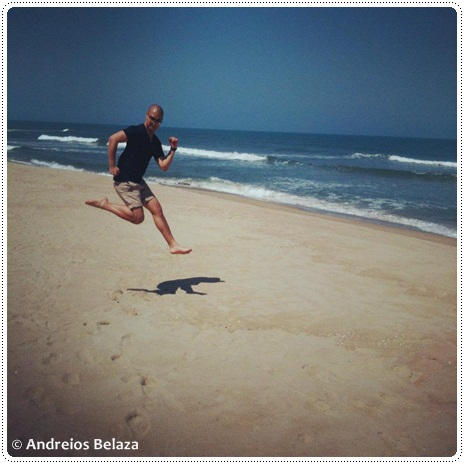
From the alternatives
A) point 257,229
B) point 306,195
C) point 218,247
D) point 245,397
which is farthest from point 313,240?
point 306,195

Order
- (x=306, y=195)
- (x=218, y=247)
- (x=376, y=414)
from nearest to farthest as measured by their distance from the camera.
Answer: (x=376, y=414), (x=218, y=247), (x=306, y=195)

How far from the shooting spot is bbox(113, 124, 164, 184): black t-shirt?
4.28m

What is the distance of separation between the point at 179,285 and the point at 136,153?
75.8 inches

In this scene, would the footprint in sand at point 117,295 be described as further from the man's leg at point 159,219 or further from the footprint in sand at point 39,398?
the footprint in sand at point 39,398

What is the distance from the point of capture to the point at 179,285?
536 cm

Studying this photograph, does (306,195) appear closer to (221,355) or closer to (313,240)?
(313,240)

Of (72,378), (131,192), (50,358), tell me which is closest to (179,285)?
(131,192)

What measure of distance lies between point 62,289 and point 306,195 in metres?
13.3

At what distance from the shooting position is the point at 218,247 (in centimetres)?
726

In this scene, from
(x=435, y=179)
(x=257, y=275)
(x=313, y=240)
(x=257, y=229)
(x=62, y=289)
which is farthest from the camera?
(x=435, y=179)

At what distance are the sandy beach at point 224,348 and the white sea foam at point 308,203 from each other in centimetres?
451

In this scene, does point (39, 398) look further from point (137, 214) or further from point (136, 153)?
point (136, 153)

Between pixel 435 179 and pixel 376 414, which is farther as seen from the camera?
pixel 435 179

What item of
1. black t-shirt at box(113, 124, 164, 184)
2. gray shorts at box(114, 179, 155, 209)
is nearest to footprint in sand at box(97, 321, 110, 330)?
gray shorts at box(114, 179, 155, 209)
